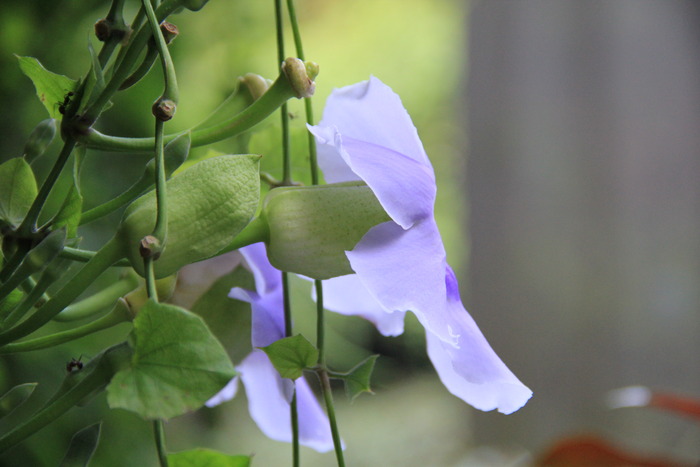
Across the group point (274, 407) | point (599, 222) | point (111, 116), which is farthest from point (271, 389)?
point (599, 222)

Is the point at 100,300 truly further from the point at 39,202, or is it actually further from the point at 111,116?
the point at 111,116

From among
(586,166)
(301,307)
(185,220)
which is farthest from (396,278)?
(586,166)

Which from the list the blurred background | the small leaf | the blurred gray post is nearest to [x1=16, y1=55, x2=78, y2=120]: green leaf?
the small leaf

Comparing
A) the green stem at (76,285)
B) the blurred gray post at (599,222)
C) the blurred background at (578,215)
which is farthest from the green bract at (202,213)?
the blurred gray post at (599,222)

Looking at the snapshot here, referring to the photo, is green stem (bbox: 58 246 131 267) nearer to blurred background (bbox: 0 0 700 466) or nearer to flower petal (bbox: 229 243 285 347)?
flower petal (bbox: 229 243 285 347)

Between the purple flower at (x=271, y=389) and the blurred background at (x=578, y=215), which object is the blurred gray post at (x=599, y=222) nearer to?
the blurred background at (x=578, y=215)

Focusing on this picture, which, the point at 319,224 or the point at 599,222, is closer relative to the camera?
the point at 319,224

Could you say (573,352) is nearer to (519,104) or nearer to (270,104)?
(519,104)
